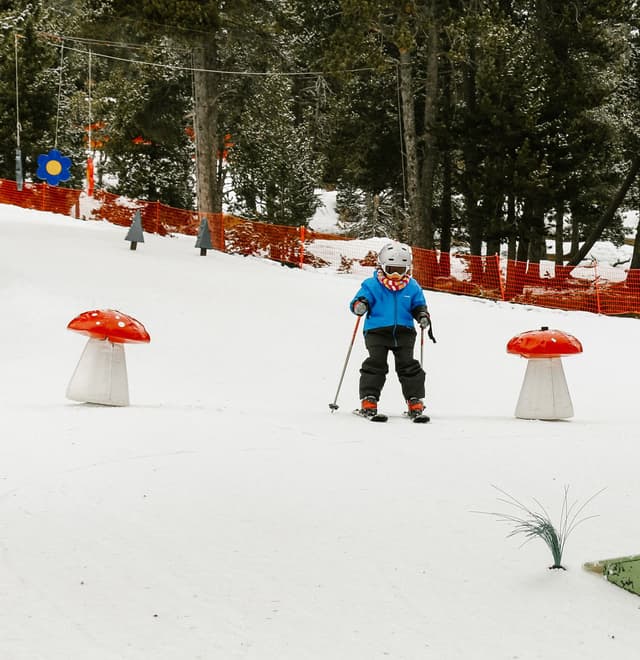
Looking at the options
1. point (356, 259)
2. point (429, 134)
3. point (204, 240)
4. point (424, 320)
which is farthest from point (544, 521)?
point (429, 134)

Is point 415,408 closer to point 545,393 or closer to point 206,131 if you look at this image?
point 545,393

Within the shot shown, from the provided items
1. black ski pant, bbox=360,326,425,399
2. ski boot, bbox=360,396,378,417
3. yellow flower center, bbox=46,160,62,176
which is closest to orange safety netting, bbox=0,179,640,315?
yellow flower center, bbox=46,160,62,176

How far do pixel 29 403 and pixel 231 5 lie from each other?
1706 cm

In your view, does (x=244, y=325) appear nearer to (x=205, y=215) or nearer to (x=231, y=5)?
(x=205, y=215)

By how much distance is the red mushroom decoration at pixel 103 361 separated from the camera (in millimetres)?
7566

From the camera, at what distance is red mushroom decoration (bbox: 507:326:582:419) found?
26.5 feet

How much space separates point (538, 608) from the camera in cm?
340

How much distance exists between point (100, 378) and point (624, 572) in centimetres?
498

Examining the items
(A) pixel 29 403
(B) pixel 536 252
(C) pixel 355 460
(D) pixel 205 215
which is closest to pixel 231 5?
(D) pixel 205 215

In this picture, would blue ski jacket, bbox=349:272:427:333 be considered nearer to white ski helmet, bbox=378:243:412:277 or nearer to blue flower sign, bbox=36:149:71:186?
white ski helmet, bbox=378:243:412:277

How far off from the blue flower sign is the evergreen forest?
234 centimetres

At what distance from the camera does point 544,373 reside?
8.27m

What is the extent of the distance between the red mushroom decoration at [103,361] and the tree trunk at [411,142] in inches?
617

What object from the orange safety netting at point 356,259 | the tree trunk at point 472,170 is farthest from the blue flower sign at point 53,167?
the tree trunk at point 472,170
